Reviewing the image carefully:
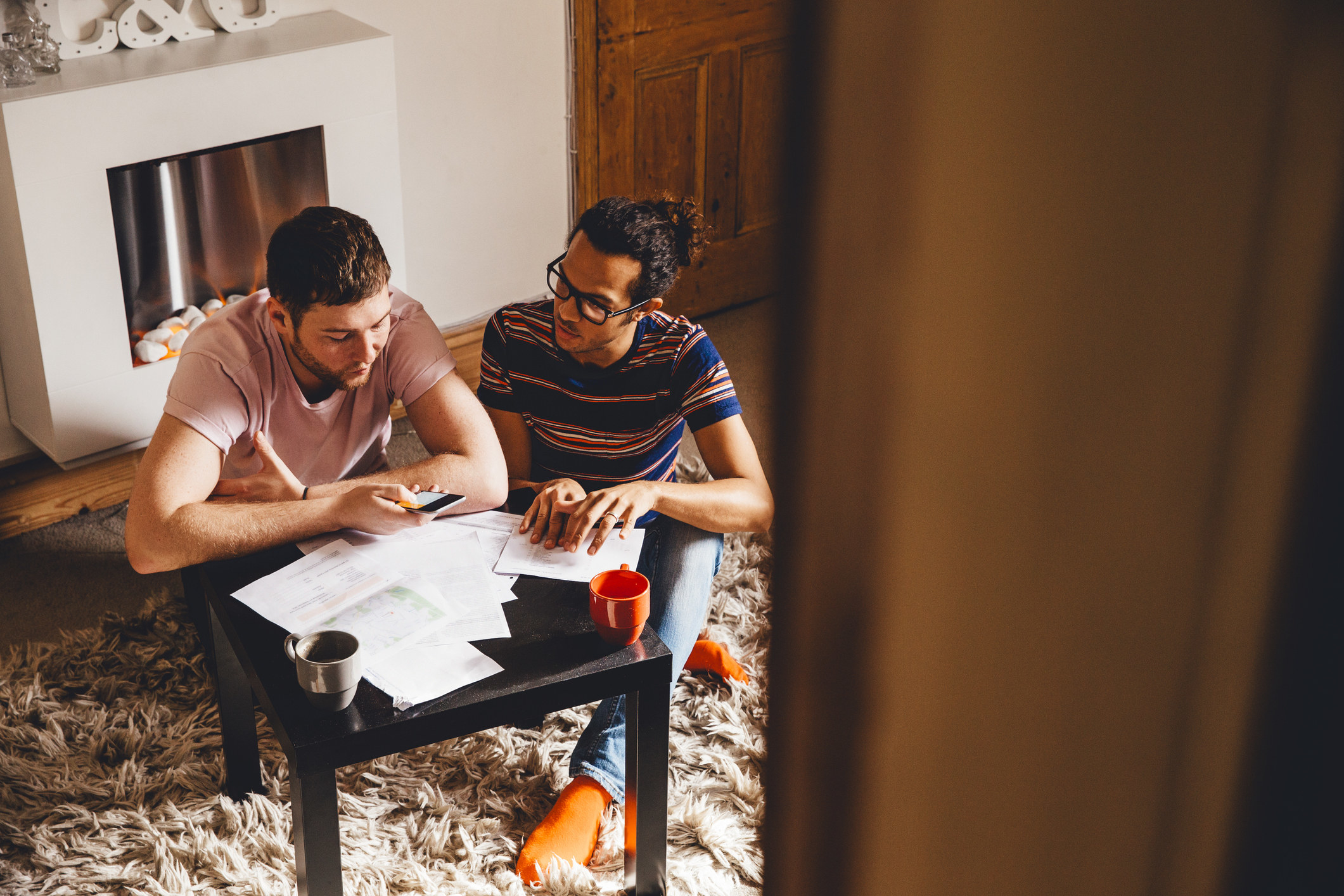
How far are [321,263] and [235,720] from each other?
2.38 ft

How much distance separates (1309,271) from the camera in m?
0.08

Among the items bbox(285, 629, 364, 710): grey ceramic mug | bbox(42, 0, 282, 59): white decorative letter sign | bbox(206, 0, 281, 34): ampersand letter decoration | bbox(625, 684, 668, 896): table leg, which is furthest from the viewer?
bbox(206, 0, 281, 34): ampersand letter decoration

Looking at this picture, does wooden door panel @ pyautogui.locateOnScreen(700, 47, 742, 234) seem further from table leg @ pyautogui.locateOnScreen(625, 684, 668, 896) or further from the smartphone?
table leg @ pyautogui.locateOnScreen(625, 684, 668, 896)

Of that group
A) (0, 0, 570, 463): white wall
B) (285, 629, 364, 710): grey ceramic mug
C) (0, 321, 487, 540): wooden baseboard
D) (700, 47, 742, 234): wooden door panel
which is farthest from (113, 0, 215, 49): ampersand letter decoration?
(285, 629, 364, 710): grey ceramic mug

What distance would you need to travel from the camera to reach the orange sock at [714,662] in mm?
2172

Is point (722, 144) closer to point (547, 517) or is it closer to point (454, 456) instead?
point (454, 456)

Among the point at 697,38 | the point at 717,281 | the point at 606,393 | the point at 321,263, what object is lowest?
the point at 717,281

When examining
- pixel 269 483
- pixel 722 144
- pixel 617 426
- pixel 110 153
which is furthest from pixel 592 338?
pixel 722 144

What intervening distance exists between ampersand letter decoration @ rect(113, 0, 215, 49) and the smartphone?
4.93ft

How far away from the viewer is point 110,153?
2.39 metres

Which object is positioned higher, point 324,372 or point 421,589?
point 324,372

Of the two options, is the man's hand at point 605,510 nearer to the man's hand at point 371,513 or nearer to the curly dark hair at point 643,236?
the man's hand at point 371,513

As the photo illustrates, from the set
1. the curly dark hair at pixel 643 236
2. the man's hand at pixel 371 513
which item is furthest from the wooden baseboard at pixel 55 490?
the man's hand at pixel 371 513

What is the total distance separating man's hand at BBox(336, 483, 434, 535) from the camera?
167 centimetres
